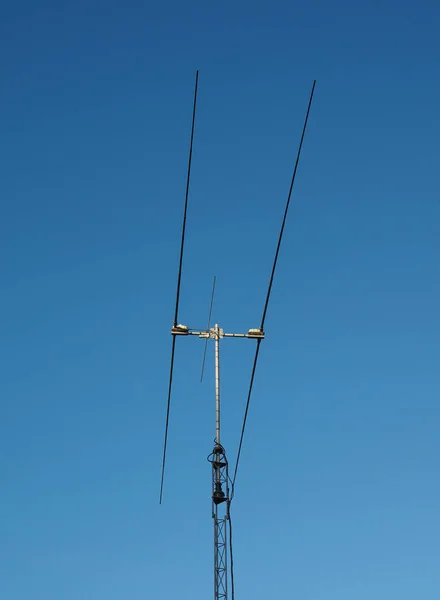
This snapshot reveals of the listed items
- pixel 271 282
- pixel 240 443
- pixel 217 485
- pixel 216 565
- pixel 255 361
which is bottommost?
pixel 216 565

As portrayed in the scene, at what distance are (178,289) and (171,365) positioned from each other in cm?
258

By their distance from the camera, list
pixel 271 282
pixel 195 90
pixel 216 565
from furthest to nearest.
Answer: pixel 271 282
pixel 195 90
pixel 216 565

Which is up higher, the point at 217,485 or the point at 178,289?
the point at 178,289

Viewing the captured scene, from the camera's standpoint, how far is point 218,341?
24219 millimetres

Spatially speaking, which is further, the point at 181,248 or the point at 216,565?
the point at 181,248

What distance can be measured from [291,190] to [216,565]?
38.8 ft

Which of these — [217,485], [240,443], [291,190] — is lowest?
[217,485]

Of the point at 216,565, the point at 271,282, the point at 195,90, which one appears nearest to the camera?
the point at 216,565

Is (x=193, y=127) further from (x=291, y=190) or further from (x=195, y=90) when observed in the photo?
(x=291, y=190)

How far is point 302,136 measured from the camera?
25.2 meters

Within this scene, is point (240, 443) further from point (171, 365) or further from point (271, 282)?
point (271, 282)

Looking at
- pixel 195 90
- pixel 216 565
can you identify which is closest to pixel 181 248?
pixel 195 90

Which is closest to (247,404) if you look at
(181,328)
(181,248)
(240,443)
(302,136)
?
(240,443)

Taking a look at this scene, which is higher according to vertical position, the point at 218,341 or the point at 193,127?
the point at 193,127
